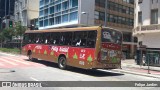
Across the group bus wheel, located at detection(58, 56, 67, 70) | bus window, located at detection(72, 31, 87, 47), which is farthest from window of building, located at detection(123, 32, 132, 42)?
bus window, located at detection(72, 31, 87, 47)

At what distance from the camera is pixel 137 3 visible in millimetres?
40000

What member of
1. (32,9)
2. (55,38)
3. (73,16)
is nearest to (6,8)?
(32,9)

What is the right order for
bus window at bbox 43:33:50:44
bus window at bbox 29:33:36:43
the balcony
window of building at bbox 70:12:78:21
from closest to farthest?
1. bus window at bbox 43:33:50:44
2. bus window at bbox 29:33:36:43
3. the balcony
4. window of building at bbox 70:12:78:21

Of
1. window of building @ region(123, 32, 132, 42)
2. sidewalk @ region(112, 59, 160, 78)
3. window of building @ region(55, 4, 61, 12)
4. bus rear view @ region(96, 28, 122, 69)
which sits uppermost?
window of building @ region(55, 4, 61, 12)

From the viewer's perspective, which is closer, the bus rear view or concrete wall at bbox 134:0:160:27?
the bus rear view

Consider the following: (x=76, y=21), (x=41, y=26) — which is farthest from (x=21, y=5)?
(x=76, y=21)

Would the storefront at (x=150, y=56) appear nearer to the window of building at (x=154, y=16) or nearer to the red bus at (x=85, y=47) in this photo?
the window of building at (x=154, y=16)

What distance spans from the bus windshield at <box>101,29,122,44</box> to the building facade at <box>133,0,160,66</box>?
14.0 metres

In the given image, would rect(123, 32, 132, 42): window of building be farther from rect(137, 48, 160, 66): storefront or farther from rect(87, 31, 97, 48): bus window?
rect(87, 31, 97, 48): bus window

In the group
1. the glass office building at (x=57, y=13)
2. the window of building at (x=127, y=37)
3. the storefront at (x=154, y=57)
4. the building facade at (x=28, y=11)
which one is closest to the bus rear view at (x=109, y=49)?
the storefront at (x=154, y=57)

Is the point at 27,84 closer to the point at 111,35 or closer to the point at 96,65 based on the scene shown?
the point at 96,65

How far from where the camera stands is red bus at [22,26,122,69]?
19953mm

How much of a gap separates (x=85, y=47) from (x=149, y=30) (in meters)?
17.1

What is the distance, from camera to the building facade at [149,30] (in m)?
34.8
